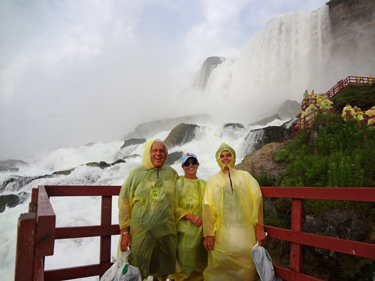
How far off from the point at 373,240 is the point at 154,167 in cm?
372

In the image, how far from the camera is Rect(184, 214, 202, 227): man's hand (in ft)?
8.35

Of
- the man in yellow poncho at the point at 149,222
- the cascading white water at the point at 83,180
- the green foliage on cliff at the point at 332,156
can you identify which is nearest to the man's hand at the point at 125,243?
the man in yellow poncho at the point at 149,222

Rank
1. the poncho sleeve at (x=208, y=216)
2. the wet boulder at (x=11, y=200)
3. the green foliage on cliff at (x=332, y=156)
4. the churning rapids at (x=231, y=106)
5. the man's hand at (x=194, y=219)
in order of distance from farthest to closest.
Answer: the wet boulder at (x=11, y=200)
the churning rapids at (x=231, y=106)
the green foliage on cliff at (x=332, y=156)
the man's hand at (x=194, y=219)
the poncho sleeve at (x=208, y=216)

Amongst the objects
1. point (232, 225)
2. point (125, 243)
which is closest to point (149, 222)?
point (125, 243)

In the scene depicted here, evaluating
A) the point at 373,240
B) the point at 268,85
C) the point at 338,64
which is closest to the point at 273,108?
the point at 268,85

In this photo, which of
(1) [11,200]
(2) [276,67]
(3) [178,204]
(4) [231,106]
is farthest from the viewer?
(4) [231,106]

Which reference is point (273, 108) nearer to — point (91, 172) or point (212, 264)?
point (91, 172)

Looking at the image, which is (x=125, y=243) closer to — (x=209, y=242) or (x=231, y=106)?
(x=209, y=242)

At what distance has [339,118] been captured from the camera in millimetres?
8586

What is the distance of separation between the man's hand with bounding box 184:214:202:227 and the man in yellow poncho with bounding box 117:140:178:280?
0.57 feet

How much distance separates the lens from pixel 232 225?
2.38m

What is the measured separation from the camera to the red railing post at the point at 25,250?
105 cm

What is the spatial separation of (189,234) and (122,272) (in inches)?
28.2

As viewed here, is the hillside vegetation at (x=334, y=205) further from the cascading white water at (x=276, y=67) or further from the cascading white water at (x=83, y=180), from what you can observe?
the cascading white water at (x=276, y=67)
